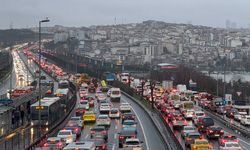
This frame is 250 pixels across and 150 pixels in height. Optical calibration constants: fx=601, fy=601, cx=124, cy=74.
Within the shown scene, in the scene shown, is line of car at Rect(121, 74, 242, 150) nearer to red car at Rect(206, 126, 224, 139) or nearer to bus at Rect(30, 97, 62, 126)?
red car at Rect(206, 126, 224, 139)

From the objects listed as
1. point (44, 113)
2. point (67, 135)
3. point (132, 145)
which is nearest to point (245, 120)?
point (44, 113)

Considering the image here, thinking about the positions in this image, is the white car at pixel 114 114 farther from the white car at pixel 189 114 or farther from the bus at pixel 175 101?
the bus at pixel 175 101

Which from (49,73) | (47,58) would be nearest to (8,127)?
(49,73)

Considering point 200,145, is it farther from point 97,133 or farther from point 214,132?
point 214,132

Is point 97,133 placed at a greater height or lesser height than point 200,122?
greater

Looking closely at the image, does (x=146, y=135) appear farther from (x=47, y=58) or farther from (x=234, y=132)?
(x=47, y=58)

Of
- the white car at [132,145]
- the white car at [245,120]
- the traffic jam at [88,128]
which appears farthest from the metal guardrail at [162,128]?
the white car at [245,120]

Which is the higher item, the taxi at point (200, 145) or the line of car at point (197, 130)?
the taxi at point (200, 145)

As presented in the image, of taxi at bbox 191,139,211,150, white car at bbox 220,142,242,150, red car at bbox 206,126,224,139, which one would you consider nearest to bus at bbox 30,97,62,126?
red car at bbox 206,126,224,139

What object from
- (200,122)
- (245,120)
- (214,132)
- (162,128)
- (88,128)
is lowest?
(88,128)

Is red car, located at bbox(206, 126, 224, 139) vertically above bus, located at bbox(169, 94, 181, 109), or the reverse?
red car, located at bbox(206, 126, 224, 139)

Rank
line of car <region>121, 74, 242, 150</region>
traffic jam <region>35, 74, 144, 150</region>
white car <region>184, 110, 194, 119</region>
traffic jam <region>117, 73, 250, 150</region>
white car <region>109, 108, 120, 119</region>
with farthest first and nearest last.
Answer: white car <region>184, 110, 194, 119</region> < white car <region>109, 108, 120, 119</region> < traffic jam <region>117, 73, 250, 150</region> < line of car <region>121, 74, 242, 150</region> < traffic jam <region>35, 74, 144, 150</region>
